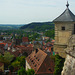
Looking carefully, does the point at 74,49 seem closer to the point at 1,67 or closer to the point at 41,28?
the point at 1,67

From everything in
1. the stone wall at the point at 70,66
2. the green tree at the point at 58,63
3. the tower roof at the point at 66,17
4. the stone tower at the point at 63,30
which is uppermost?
the tower roof at the point at 66,17

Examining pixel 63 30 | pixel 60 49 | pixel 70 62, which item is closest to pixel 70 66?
pixel 70 62

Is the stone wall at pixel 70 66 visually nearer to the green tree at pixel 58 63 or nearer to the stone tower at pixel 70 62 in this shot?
the stone tower at pixel 70 62

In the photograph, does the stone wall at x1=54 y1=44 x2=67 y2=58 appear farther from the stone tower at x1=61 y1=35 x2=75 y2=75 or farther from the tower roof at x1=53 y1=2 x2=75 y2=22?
the stone tower at x1=61 y1=35 x2=75 y2=75

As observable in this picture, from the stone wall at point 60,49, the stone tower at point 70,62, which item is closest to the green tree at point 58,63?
the stone wall at point 60,49

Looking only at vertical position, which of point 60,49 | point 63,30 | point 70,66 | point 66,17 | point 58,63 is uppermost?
point 66,17

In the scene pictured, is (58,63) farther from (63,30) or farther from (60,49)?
(63,30)

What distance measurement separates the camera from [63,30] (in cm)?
892

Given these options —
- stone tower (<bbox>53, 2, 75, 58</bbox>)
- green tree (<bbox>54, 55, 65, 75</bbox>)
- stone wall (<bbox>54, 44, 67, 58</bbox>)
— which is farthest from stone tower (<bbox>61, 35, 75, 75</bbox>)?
green tree (<bbox>54, 55, 65, 75</bbox>)

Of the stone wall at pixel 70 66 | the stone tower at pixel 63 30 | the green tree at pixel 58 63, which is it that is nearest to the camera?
the stone wall at pixel 70 66

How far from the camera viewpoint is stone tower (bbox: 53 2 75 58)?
28.8ft

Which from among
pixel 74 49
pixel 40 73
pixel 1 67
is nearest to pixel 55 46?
pixel 74 49

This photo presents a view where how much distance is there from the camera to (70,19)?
29.2ft

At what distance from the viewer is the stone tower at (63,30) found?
8.77 m
